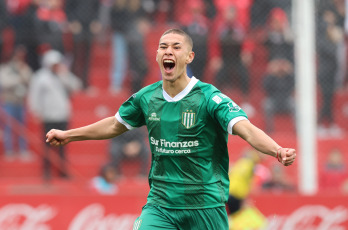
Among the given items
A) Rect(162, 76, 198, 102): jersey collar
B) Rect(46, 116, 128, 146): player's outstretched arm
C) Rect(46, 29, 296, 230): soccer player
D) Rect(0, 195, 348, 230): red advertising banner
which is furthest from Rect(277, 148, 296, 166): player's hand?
Rect(0, 195, 348, 230): red advertising banner

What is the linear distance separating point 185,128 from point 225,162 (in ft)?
1.30

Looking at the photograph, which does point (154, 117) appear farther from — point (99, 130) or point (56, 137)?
point (56, 137)

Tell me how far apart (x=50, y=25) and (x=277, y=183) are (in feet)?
14.2

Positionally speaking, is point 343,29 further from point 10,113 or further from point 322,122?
point 10,113

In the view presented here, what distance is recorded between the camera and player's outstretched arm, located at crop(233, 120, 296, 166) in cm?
405

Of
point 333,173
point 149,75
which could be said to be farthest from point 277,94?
point 149,75

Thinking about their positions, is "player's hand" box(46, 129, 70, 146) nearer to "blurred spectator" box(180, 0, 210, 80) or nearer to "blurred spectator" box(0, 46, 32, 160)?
"blurred spectator" box(180, 0, 210, 80)

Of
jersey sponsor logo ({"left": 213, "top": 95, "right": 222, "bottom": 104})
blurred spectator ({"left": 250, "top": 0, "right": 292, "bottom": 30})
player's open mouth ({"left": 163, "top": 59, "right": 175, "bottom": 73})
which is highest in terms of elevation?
blurred spectator ({"left": 250, "top": 0, "right": 292, "bottom": 30})

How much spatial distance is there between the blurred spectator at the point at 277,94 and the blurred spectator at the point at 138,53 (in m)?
1.97

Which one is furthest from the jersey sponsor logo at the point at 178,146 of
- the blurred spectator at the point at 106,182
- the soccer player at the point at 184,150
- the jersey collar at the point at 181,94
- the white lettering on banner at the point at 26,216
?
the blurred spectator at the point at 106,182

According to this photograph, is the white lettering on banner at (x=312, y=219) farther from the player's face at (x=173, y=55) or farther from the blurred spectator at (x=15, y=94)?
the player's face at (x=173, y=55)

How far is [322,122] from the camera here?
437 inches

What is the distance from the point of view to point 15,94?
37.2ft

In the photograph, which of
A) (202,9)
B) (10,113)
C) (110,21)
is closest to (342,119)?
(202,9)
